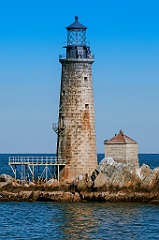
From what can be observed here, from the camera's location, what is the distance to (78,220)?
43.2 metres

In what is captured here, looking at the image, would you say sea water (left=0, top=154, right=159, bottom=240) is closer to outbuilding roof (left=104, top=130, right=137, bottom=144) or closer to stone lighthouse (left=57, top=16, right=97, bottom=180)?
stone lighthouse (left=57, top=16, right=97, bottom=180)

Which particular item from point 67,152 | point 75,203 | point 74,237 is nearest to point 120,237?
point 74,237

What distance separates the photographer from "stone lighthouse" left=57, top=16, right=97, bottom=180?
54531mm

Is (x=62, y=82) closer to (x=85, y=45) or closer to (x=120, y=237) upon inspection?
(x=85, y=45)

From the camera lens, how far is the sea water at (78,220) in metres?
38.5

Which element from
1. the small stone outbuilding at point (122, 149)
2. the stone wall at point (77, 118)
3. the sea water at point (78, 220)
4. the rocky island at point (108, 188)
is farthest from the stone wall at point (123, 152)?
the sea water at point (78, 220)

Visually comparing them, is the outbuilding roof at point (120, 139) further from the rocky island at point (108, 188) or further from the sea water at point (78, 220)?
the sea water at point (78, 220)

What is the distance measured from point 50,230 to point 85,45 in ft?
63.0

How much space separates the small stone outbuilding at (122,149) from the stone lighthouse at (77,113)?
3803 millimetres

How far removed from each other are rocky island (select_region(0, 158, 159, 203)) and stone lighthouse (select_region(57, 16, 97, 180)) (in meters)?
3.39

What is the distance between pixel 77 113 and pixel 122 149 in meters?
6.00

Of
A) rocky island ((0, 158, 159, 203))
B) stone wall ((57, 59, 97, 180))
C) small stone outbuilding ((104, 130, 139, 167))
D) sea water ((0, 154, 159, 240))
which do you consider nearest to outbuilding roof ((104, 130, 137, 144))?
small stone outbuilding ((104, 130, 139, 167))

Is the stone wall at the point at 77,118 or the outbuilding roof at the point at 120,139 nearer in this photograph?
the stone wall at the point at 77,118

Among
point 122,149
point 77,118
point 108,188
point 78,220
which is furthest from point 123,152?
point 78,220
